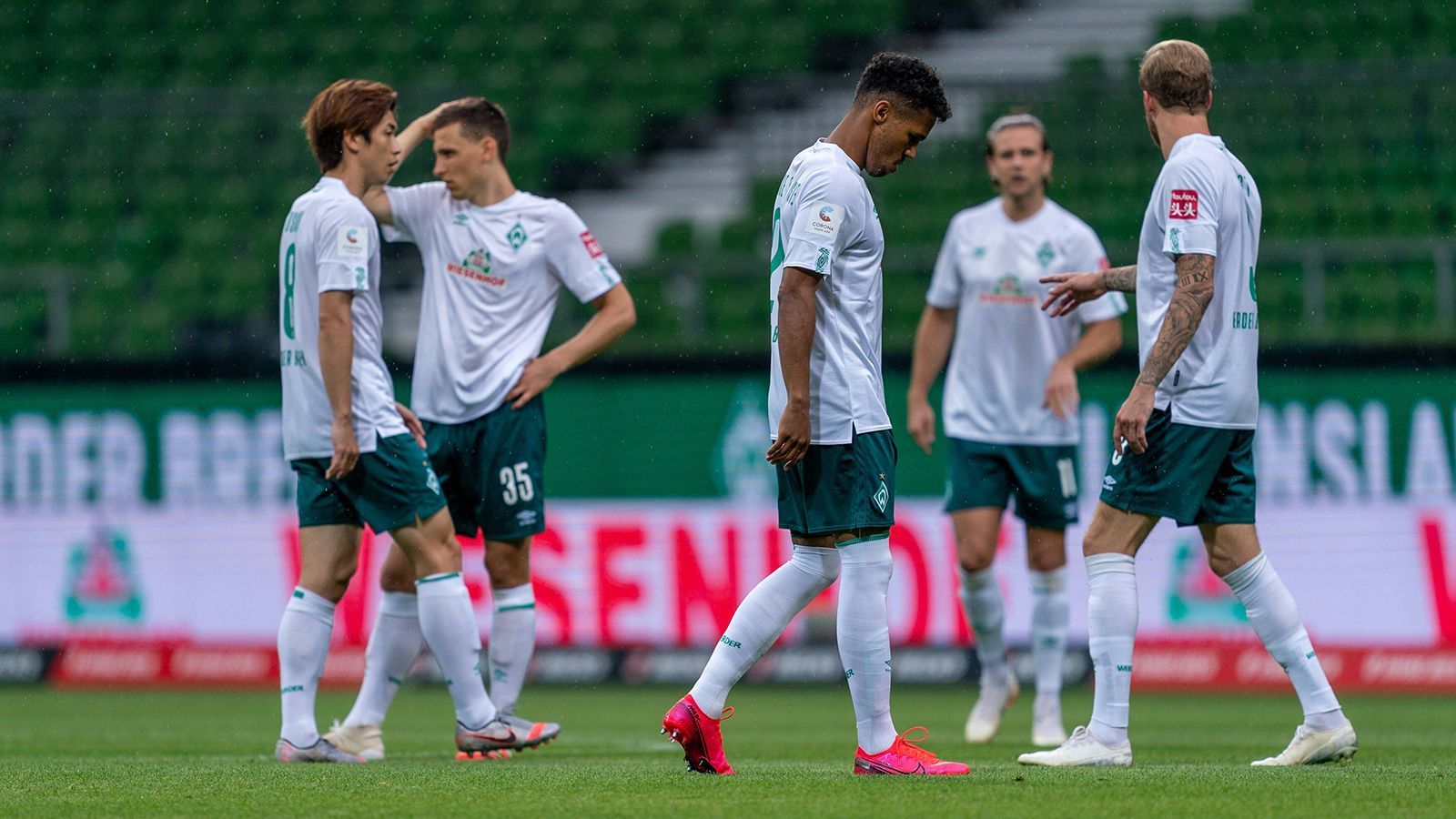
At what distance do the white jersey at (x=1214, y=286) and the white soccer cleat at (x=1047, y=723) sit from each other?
6.35 ft

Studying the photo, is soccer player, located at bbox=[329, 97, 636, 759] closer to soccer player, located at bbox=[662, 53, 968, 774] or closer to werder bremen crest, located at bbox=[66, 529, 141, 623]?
soccer player, located at bbox=[662, 53, 968, 774]

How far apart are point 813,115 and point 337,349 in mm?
10207

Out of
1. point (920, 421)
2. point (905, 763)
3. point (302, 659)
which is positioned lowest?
point (905, 763)

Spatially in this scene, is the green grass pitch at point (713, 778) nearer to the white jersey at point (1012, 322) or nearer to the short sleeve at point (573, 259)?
the white jersey at point (1012, 322)

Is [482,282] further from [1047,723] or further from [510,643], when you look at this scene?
[1047,723]

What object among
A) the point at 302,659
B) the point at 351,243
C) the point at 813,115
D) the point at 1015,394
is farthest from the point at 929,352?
the point at 813,115

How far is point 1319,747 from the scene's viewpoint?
18.3 feet

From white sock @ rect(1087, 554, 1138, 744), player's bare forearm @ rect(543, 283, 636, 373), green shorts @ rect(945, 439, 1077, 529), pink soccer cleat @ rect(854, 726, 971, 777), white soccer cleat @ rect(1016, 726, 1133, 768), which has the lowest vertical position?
white soccer cleat @ rect(1016, 726, 1133, 768)

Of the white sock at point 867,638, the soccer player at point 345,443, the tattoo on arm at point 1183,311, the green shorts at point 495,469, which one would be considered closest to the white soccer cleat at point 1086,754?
the white sock at point 867,638

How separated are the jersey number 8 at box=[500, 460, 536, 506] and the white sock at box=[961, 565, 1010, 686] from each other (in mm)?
2009

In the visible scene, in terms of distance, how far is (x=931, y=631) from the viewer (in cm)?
1066

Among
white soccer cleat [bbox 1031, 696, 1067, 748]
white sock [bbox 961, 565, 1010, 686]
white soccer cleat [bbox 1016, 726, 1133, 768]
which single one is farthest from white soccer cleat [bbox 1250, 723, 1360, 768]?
white sock [bbox 961, 565, 1010, 686]

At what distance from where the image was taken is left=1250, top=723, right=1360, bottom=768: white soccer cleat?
5578mm

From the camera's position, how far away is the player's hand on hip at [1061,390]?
7.44m
